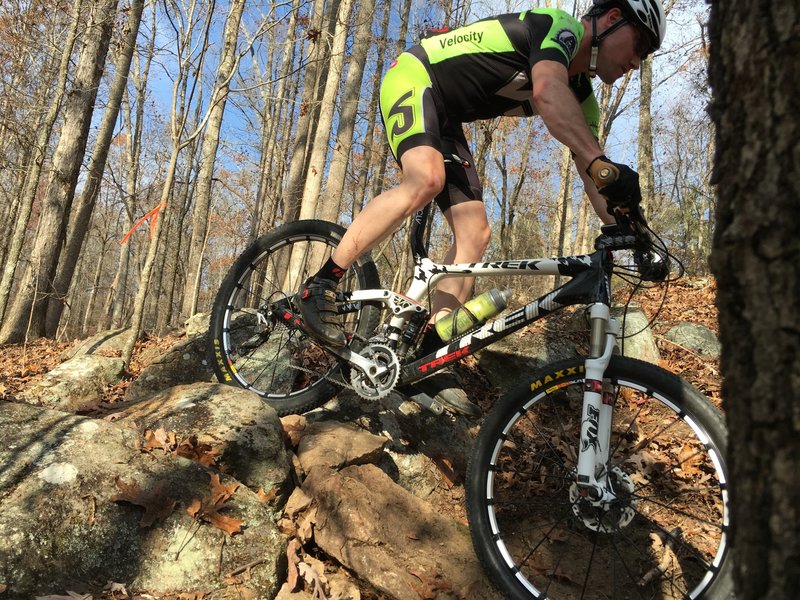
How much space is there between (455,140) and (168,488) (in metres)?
2.44

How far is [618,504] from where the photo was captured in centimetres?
201

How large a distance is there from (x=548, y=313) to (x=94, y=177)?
995 cm

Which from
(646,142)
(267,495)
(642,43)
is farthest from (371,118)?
(267,495)

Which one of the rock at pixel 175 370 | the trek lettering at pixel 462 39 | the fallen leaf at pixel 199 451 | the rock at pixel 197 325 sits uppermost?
the trek lettering at pixel 462 39

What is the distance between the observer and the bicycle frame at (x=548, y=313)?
2073mm

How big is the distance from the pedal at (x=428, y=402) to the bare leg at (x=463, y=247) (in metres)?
0.53

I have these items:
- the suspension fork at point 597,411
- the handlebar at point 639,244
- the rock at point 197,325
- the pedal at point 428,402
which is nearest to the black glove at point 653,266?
the handlebar at point 639,244

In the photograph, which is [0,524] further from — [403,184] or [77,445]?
[403,184]

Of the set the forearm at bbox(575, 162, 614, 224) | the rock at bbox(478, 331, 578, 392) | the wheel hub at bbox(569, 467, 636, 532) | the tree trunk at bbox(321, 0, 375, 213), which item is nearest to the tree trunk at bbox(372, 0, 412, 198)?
the tree trunk at bbox(321, 0, 375, 213)

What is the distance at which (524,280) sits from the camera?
19766mm

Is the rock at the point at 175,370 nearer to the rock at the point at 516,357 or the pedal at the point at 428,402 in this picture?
the pedal at the point at 428,402

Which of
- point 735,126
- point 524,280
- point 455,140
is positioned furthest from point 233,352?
point 524,280

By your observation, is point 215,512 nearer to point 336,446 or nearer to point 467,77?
point 336,446

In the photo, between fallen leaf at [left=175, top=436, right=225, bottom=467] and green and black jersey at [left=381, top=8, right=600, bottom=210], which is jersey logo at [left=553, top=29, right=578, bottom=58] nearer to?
green and black jersey at [left=381, top=8, right=600, bottom=210]
